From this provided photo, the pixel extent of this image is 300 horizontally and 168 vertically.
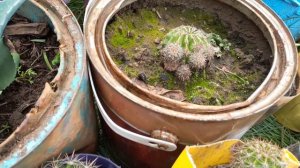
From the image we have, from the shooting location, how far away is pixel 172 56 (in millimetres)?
1410

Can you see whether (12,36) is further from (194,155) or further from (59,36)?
(194,155)

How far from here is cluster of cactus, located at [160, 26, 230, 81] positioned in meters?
1.42

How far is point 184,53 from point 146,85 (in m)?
0.18

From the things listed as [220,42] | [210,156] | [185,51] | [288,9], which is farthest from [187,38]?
[288,9]

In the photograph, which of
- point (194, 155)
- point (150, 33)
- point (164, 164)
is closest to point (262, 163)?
point (194, 155)

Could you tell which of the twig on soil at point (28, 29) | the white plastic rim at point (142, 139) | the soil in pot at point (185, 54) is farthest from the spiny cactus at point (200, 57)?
the twig on soil at point (28, 29)

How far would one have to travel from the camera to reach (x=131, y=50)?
5.03 feet

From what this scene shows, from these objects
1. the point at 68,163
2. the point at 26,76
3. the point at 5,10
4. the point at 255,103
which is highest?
the point at 5,10

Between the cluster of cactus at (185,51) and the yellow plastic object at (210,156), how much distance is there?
0.30m

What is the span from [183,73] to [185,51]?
0.09 m

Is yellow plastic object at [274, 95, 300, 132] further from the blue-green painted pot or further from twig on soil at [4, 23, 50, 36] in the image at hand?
twig on soil at [4, 23, 50, 36]

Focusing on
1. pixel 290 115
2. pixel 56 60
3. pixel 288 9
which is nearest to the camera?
pixel 56 60

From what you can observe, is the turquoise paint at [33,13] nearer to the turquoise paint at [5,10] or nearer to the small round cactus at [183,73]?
the turquoise paint at [5,10]

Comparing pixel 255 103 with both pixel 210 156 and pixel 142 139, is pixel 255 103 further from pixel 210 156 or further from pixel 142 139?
pixel 142 139
